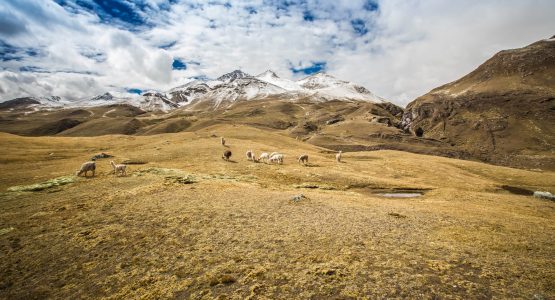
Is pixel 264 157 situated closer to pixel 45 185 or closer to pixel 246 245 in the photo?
pixel 45 185

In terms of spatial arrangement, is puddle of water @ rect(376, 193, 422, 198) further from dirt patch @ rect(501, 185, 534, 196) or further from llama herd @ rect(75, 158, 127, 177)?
llama herd @ rect(75, 158, 127, 177)

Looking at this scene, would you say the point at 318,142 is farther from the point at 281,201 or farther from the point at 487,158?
the point at 281,201

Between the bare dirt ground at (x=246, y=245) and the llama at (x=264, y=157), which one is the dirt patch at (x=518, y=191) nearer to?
the bare dirt ground at (x=246, y=245)

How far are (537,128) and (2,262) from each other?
248 metres

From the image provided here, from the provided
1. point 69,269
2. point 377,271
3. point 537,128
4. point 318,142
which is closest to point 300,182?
point 377,271

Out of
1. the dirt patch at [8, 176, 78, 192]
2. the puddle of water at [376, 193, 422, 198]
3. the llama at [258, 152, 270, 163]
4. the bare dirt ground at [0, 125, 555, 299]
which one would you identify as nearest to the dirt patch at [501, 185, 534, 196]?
the bare dirt ground at [0, 125, 555, 299]

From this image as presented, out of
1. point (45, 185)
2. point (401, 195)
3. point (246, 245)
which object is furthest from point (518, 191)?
point (45, 185)

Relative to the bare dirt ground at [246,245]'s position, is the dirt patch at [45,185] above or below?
above

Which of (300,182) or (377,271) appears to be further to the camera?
(300,182)

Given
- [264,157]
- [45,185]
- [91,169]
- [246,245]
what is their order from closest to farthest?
1. [246,245]
2. [45,185]
3. [91,169]
4. [264,157]

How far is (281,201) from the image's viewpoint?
28.8 metres

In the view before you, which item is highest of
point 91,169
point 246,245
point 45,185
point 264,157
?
point 91,169

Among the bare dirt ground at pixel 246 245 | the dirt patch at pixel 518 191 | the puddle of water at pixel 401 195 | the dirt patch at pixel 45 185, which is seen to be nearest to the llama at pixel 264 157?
the bare dirt ground at pixel 246 245

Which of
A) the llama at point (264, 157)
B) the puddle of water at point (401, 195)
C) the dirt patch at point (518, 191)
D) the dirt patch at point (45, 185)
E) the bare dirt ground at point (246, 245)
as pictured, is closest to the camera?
the bare dirt ground at point (246, 245)
